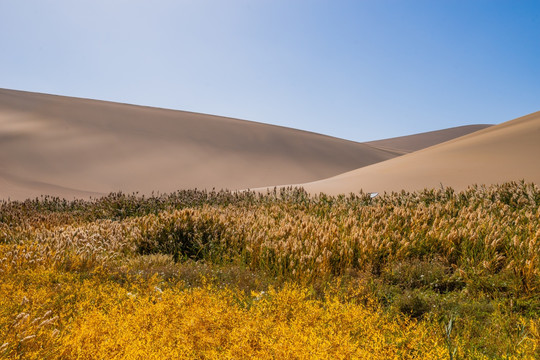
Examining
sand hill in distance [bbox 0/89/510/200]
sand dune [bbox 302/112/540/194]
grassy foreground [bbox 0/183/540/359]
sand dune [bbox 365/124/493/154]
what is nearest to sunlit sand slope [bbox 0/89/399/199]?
sand hill in distance [bbox 0/89/510/200]

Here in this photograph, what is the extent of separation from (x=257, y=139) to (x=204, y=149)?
399 inches

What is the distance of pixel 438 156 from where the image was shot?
19281 mm

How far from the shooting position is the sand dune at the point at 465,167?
48.3 feet

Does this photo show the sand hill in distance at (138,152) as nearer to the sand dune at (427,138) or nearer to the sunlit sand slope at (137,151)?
the sunlit sand slope at (137,151)

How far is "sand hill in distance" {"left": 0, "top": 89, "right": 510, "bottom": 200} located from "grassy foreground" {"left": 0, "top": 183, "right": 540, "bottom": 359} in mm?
18242

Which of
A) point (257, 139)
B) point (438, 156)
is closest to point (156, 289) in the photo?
point (438, 156)

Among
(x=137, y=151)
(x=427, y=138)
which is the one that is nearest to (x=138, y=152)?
(x=137, y=151)

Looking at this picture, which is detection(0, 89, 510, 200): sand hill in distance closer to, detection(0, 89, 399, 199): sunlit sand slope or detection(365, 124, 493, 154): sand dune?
detection(0, 89, 399, 199): sunlit sand slope

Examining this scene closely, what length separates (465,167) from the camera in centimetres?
1616

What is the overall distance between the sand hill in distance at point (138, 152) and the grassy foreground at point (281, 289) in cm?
1824

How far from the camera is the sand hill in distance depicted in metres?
34.2

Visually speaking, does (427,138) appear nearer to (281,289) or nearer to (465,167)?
(465,167)

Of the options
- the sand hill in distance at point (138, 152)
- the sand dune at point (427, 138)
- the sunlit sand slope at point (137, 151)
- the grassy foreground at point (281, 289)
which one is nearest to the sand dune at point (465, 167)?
the grassy foreground at point (281, 289)

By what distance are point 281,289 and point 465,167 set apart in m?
13.4
